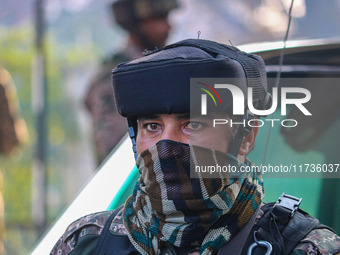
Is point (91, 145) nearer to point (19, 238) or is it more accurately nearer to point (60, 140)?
point (60, 140)

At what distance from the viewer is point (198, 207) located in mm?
1743

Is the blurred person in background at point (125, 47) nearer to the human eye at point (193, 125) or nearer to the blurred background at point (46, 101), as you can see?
the blurred background at point (46, 101)

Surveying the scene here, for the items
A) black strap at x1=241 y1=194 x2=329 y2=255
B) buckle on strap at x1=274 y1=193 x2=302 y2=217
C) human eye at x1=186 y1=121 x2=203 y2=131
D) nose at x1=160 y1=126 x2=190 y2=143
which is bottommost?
black strap at x1=241 y1=194 x2=329 y2=255

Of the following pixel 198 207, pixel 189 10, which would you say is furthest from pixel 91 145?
pixel 198 207

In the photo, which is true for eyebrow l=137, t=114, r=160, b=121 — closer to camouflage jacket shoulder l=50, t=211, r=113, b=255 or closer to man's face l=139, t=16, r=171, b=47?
camouflage jacket shoulder l=50, t=211, r=113, b=255

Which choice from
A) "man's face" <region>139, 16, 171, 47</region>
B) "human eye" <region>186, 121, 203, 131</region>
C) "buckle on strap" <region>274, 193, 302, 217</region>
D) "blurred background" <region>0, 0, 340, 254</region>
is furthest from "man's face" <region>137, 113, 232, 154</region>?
"blurred background" <region>0, 0, 340, 254</region>

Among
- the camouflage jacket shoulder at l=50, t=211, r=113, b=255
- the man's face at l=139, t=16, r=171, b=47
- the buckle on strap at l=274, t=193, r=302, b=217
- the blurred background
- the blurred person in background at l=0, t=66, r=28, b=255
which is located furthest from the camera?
the blurred background

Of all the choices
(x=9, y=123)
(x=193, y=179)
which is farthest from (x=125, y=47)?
(x=193, y=179)

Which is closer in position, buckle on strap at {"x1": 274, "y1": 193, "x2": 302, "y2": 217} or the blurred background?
buckle on strap at {"x1": 274, "y1": 193, "x2": 302, "y2": 217}

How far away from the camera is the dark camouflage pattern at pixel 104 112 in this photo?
4812 millimetres

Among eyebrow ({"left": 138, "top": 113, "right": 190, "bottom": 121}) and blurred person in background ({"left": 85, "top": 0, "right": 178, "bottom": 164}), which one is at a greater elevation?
eyebrow ({"left": 138, "top": 113, "right": 190, "bottom": 121})

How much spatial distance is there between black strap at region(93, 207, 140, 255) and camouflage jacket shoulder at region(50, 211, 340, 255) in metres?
0.03

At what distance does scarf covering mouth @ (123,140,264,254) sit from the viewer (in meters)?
1.74

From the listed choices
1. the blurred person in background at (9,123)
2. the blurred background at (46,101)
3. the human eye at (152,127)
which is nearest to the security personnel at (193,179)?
the human eye at (152,127)
